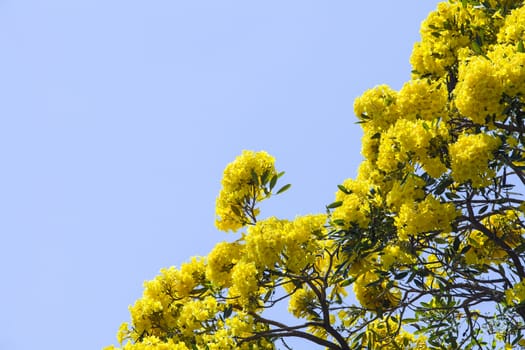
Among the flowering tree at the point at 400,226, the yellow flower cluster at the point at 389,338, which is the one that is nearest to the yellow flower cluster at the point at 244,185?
the flowering tree at the point at 400,226

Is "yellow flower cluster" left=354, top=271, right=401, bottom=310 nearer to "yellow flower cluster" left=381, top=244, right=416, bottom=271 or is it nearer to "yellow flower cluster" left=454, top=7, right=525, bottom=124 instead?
"yellow flower cluster" left=381, top=244, right=416, bottom=271

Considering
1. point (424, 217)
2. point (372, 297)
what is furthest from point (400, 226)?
point (372, 297)

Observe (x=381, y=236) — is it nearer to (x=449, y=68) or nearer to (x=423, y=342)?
(x=449, y=68)

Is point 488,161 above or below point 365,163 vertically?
below

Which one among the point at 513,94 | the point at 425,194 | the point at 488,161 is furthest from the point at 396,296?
the point at 513,94

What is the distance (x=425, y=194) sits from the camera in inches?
282

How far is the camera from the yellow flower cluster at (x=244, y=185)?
332 inches

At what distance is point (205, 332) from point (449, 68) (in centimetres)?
413

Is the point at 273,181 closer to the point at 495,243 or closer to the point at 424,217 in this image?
the point at 424,217

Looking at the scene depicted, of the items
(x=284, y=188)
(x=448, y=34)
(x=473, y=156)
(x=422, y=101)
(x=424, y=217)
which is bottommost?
(x=424, y=217)

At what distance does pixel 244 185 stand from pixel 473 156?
2.89 m

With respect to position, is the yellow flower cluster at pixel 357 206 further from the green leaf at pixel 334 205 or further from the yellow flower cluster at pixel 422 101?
the yellow flower cluster at pixel 422 101

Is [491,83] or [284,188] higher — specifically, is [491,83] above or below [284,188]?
below

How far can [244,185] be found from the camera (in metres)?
8.48
